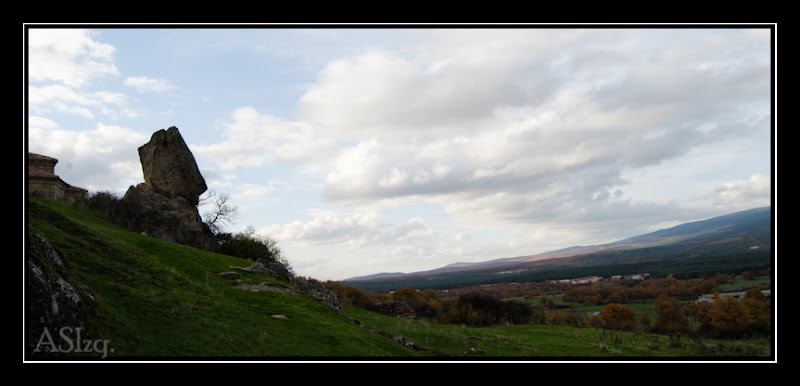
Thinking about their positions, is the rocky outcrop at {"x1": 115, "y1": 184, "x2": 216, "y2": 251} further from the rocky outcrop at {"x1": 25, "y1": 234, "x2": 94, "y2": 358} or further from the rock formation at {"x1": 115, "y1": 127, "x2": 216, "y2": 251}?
the rocky outcrop at {"x1": 25, "y1": 234, "x2": 94, "y2": 358}

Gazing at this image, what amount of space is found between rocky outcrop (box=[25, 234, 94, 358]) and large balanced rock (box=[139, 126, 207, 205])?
3480 cm

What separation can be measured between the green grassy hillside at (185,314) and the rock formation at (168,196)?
57.0 feet

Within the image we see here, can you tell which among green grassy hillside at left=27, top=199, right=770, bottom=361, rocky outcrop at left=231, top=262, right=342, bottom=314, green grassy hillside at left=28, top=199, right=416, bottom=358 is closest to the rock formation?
green grassy hillside at left=27, top=199, right=770, bottom=361

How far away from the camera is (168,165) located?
41.9 m

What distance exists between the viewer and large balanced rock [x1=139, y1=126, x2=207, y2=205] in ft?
137

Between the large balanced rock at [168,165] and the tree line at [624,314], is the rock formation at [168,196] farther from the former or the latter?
the tree line at [624,314]

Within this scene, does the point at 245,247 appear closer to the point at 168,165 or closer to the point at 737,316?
the point at 168,165

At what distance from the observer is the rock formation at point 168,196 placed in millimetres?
36094

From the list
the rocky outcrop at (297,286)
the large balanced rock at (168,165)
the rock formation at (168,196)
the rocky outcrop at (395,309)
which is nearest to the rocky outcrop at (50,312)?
the rocky outcrop at (297,286)
